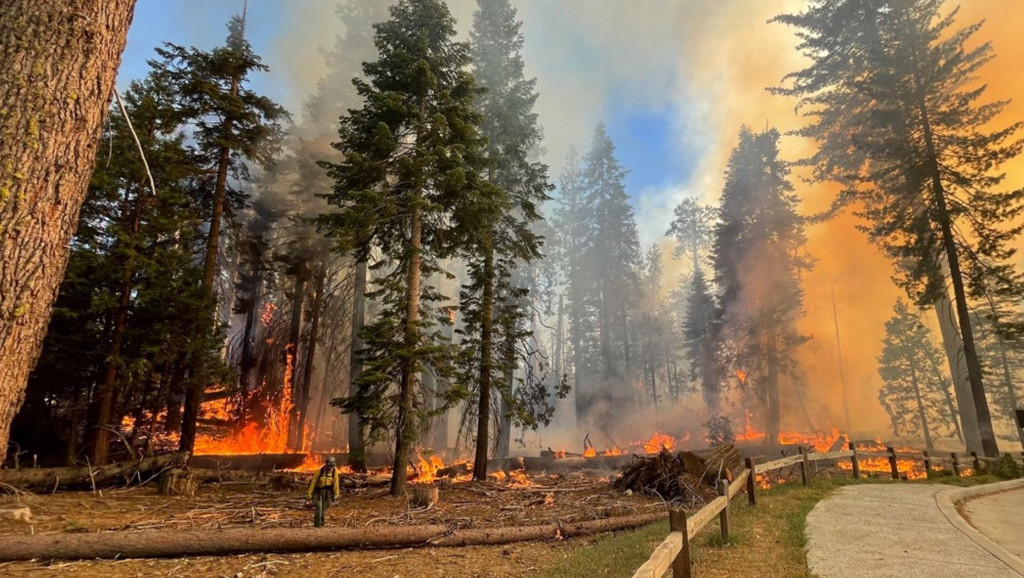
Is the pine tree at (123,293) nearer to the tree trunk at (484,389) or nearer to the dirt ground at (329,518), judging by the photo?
the dirt ground at (329,518)

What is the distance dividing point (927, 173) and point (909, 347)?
32.7 meters

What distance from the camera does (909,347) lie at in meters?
41.6

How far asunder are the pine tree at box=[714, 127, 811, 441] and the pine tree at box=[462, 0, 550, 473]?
17.8 metres

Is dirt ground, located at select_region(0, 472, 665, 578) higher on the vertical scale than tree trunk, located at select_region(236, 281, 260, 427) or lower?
→ lower

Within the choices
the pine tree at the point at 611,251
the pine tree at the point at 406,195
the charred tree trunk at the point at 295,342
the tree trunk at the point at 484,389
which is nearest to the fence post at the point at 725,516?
the pine tree at the point at 406,195

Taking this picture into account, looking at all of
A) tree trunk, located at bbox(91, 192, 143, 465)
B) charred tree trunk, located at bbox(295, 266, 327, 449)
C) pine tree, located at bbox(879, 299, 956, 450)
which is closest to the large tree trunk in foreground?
tree trunk, located at bbox(91, 192, 143, 465)

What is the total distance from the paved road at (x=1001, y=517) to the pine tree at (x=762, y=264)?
15.7 m

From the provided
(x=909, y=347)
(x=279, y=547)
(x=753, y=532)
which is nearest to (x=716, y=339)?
(x=909, y=347)

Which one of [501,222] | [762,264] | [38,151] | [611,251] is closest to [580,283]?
[611,251]

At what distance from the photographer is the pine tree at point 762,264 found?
2894 cm

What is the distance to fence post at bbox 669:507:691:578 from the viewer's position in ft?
17.3

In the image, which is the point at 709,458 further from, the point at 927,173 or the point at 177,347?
the point at 177,347

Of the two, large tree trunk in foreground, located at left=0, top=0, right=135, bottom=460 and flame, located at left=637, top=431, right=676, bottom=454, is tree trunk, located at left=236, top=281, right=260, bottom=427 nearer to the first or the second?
large tree trunk in foreground, located at left=0, top=0, right=135, bottom=460

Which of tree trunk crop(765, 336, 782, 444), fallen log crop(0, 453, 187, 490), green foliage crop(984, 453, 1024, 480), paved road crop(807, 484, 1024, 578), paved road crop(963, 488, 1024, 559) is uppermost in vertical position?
tree trunk crop(765, 336, 782, 444)
